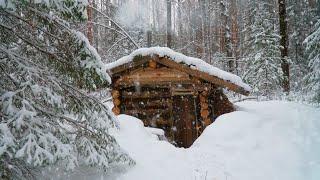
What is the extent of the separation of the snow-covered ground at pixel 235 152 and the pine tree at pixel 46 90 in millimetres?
1050

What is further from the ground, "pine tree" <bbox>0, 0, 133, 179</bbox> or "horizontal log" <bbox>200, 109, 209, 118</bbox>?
"pine tree" <bbox>0, 0, 133, 179</bbox>

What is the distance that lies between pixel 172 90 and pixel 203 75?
1368 mm

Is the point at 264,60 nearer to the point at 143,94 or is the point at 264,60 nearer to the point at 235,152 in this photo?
the point at 143,94

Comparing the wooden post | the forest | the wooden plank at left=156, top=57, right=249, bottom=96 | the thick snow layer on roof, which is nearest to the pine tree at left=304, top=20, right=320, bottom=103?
the forest

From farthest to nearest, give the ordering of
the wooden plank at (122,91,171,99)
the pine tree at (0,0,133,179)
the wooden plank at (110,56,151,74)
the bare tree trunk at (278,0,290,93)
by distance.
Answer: the bare tree trunk at (278,0,290,93) < the wooden plank at (122,91,171,99) < the wooden plank at (110,56,151,74) < the pine tree at (0,0,133,179)

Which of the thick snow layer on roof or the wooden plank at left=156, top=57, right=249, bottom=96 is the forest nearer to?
the wooden plank at left=156, top=57, right=249, bottom=96

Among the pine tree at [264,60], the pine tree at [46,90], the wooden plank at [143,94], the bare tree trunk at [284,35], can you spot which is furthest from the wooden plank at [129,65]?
the pine tree at [264,60]

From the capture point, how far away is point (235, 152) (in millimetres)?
8500

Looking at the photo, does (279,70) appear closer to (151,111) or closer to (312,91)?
(312,91)

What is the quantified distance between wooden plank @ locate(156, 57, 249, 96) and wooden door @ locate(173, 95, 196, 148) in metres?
1.21

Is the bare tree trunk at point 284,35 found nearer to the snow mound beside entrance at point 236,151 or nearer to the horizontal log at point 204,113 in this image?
the horizontal log at point 204,113

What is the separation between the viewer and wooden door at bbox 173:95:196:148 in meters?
13.7

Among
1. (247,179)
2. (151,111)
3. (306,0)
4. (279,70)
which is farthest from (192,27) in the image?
(247,179)

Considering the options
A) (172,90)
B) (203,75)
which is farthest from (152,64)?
(203,75)
